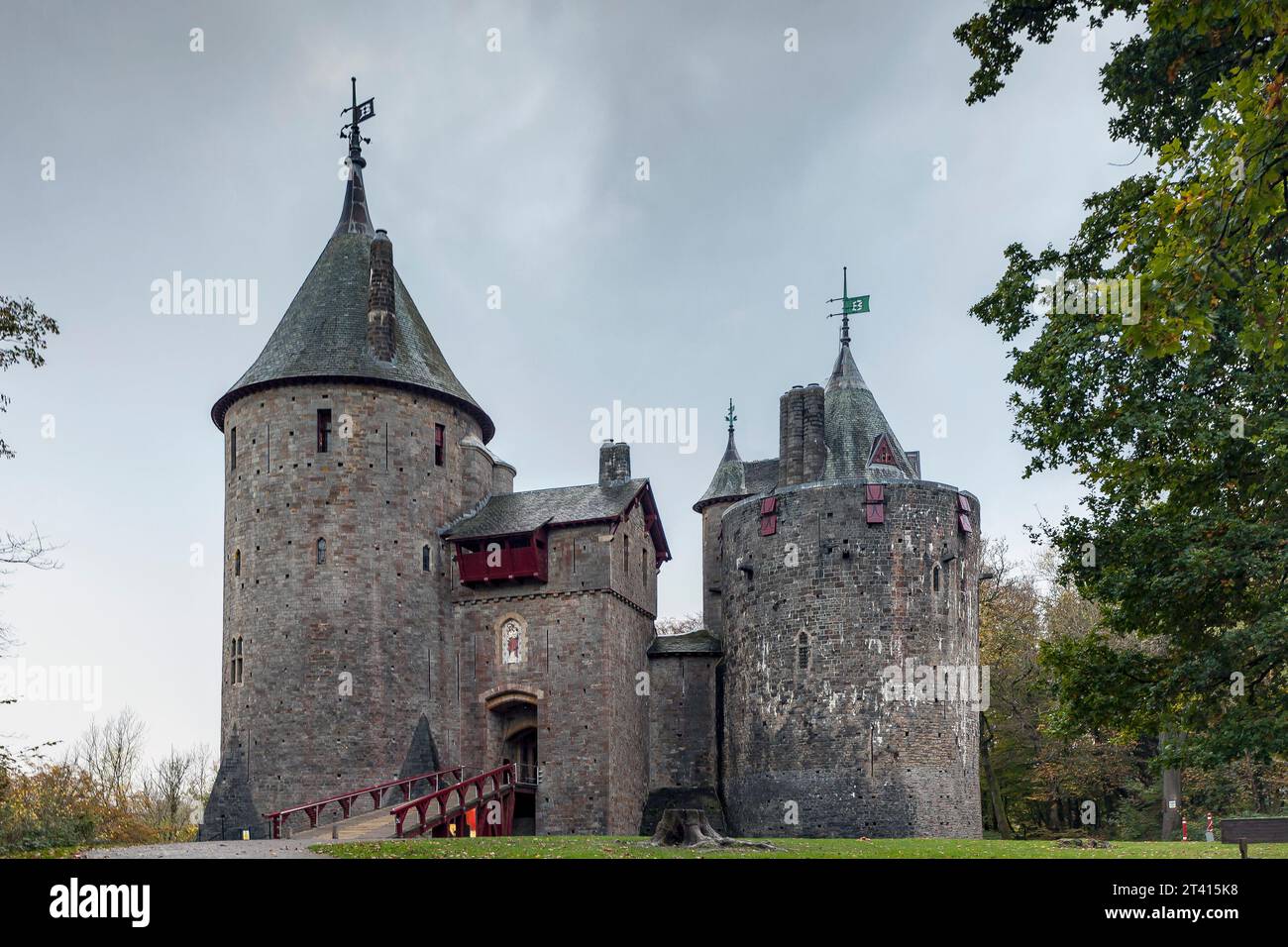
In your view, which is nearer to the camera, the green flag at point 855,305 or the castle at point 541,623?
the castle at point 541,623

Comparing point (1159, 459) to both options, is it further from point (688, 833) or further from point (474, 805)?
point (474, 805)

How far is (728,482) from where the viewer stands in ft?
157

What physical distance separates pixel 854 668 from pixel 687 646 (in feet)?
22.4

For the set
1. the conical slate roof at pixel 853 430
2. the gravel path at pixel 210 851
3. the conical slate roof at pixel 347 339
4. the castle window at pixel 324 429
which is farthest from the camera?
the conical slate roof at pixel 853 430

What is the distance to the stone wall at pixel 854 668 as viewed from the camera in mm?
34969

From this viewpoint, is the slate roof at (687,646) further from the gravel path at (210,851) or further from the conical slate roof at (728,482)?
the gravel path at (210,851)

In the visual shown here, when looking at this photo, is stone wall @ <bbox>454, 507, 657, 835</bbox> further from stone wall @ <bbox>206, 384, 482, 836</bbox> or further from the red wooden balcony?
stone wall @ <bbox>206, 384, 482, 836</bbox>

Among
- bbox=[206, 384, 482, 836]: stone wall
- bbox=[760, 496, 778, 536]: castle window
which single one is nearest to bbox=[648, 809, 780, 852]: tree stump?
bbox=[206, 384, 482, 836]: stone wall

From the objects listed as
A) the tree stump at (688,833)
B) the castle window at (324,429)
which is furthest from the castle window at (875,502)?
the castle window at (324,429)

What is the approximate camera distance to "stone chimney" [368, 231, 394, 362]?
38656 millimetres

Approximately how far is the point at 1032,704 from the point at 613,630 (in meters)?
16.9

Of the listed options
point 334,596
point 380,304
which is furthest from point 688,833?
point 380,304

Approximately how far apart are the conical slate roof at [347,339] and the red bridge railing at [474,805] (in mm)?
11327
